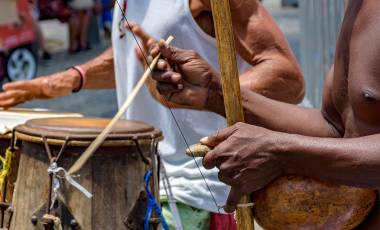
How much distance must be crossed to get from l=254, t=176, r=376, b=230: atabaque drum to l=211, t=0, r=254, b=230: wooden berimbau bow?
0.08 m

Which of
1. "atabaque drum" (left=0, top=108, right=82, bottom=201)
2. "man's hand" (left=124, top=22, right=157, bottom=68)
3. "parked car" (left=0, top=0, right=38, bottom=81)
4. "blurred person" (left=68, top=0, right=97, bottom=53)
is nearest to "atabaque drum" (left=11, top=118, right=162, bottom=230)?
"atabaque drum" (left=0, top=108, right=82, bottom=201)

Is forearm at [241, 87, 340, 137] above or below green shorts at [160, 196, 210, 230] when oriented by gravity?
above

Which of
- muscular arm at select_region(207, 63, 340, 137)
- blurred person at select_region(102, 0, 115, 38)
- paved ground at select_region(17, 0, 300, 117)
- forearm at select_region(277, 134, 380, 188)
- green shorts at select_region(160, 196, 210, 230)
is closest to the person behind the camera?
forearm at select_region(277, 134, 380, 188)

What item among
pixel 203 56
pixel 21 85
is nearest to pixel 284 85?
pixel 203 56

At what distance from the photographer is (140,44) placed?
3.56 meters

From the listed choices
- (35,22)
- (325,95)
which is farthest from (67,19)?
(325,95)

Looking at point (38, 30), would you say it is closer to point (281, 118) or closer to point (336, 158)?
point (281, 118)

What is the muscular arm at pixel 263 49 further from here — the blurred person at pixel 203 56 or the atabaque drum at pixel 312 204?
the atabaque drum at pixel 312 204

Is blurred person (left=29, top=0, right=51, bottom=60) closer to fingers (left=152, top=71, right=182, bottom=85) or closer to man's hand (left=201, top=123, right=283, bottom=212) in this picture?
fingers (left=152, top=71, right=182, bottom=85)

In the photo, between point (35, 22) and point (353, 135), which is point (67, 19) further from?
point (353, 135)

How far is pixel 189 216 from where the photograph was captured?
12.4 ft

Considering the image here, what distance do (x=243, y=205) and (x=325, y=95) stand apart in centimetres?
55

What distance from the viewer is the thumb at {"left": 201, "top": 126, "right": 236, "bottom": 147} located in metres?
2.42

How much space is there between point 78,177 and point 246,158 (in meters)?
0.99
